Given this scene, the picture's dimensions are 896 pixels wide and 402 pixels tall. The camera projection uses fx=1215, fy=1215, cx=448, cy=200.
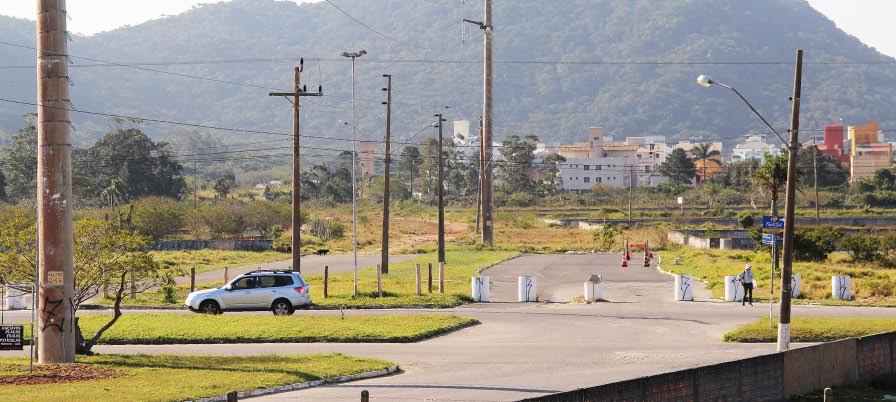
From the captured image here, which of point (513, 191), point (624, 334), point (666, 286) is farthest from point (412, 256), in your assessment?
point (513, 191)

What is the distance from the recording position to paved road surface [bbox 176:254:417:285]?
60.3 meters

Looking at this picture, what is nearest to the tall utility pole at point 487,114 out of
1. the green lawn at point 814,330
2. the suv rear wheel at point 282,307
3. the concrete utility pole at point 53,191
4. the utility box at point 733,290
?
the utility box at point 733,290

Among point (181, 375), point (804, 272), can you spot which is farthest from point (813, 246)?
point (181, 375)

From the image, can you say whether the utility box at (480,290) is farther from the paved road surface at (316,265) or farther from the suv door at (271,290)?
the paved road surface at (316,265)

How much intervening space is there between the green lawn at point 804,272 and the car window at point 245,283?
17.8 m

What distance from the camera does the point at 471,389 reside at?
23.5 meters

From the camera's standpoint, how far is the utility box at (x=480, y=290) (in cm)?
4566

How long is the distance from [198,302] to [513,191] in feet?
509

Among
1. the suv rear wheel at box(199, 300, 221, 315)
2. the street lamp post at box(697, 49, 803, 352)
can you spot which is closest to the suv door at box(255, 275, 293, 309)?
the suv rear wheel at box(199, 300, 221, 315)

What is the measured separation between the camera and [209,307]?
40.4 meters

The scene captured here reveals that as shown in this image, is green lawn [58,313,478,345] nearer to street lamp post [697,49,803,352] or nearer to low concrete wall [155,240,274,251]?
street lamp post [697,49,803,352]

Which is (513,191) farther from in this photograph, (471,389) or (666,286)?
(471,389)

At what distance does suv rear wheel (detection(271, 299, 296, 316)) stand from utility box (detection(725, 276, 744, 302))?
15.8m

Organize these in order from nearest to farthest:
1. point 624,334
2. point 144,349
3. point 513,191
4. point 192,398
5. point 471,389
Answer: point 192,398 < point 471,389 < point 144,349 < point 624,334 < point 513,191
